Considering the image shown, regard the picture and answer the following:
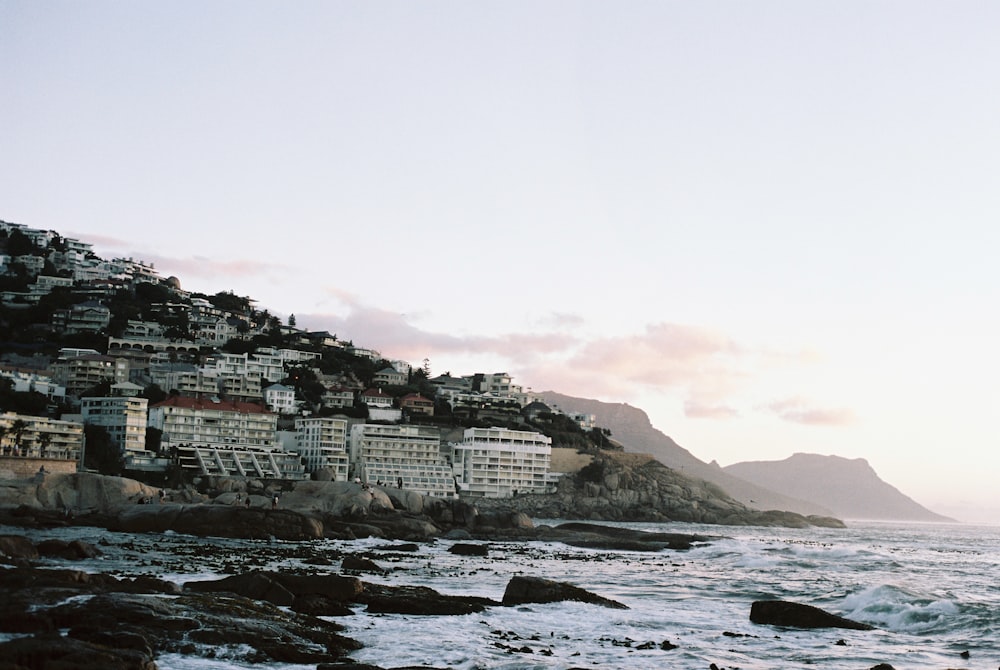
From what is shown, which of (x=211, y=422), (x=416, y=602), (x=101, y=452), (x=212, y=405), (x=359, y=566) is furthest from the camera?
(x=212, y=405)

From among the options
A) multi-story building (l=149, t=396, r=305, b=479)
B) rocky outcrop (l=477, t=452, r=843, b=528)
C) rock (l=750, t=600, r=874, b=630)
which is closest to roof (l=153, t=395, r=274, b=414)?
multi-story building (l=149, t=396, r=305, b=479)

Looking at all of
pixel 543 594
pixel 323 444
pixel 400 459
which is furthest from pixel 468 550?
pixel 400 459

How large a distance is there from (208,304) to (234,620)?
163m

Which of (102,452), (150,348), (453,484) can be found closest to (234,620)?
(102,452)

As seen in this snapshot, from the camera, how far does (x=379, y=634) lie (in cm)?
2520

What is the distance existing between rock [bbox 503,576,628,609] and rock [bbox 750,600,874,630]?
185 inches

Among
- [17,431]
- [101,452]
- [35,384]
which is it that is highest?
[35,384]

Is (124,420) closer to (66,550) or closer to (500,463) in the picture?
(500,463)

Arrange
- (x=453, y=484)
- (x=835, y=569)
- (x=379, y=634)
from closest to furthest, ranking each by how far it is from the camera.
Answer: (x=379, y=634) → (x=835, y=569) → (x=453, y=484)

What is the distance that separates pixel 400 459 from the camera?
125312mm

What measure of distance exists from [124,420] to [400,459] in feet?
122


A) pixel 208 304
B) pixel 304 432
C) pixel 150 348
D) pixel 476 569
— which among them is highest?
pixel 208 304

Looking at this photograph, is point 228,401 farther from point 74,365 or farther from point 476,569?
point 476,569

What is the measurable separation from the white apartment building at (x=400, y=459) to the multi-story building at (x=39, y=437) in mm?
36810
